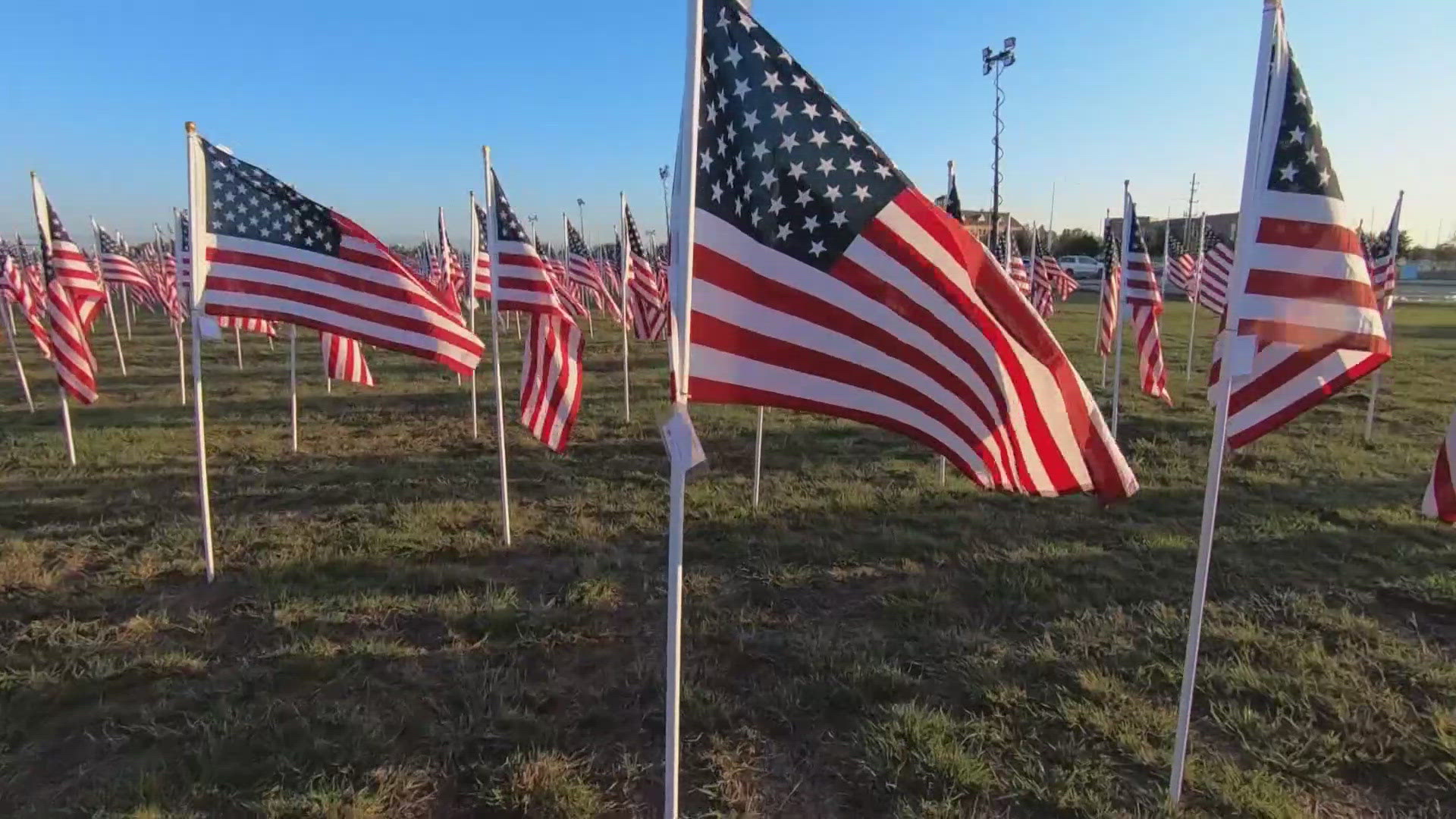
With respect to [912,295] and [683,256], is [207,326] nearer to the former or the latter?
[683,256]

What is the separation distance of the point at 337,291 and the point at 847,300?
4209 mm

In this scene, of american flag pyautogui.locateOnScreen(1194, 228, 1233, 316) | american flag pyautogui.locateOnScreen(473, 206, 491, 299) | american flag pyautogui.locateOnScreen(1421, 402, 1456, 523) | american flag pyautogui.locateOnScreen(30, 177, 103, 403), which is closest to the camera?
american flag pyautogui.locateOnScreen(1421, 402, 1456, 523)

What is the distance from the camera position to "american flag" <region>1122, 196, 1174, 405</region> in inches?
377

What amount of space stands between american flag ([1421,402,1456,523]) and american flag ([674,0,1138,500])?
9.18 ft

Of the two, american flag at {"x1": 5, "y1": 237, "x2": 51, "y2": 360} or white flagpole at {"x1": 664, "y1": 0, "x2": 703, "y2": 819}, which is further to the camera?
american flag at {"x1": 5, "y1": 237, "x2": 51, "y2": 360}

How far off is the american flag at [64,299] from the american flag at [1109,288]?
1312 cm

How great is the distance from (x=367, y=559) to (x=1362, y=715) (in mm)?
6879

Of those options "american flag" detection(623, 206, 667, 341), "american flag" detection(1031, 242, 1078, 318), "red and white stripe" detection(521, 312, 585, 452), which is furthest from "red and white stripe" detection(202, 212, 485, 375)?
"american flag" detection(1031, 242, 1078, 318)

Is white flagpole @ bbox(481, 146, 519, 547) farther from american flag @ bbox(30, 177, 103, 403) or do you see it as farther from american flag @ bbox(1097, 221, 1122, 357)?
american flag @ bbox(1097, 221, 1122, 357)

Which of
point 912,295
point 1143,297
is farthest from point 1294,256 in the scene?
point 1143,297

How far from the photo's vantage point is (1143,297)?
9.96m

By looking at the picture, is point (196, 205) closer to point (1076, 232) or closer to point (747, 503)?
point (747, 503)

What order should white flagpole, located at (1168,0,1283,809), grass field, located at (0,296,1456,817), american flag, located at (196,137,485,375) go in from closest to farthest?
white flagpole, located at (1168,0,1283,809) < grass field, located at (0,296,1456,817) < american flag, located at (196,137,485,375)

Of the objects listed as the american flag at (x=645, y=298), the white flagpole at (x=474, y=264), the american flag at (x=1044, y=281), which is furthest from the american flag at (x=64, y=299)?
the american flag at (x=1044, y=281)
